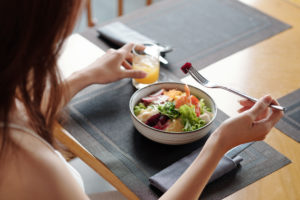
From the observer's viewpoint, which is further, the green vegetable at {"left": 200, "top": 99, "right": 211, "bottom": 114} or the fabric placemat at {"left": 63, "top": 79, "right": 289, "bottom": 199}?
the green vegetable at {"left": 200, "top": 99, "right": 211, "bottom": 114}

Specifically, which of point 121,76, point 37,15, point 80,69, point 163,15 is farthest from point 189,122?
point 163,15

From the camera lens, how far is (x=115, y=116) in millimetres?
1279

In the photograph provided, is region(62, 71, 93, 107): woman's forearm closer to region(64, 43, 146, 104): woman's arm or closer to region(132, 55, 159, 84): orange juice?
region(64, 43, 146, 104): woman's arm

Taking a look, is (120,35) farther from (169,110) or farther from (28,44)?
(28,44)

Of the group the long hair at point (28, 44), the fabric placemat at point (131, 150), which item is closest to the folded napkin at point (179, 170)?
the fabric placemat at point (131, 150)

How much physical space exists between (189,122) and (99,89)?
37 centimetres

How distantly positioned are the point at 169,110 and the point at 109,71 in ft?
0.93

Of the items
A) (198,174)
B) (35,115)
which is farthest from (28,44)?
(198,174)

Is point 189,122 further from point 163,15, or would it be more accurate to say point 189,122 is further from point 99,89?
point 163,15

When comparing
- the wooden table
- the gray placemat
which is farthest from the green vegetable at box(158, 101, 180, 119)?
the gray placemat

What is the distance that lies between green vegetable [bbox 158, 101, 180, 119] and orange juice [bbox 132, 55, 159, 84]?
212 mm

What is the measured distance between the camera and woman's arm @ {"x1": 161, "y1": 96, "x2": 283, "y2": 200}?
3.22ft

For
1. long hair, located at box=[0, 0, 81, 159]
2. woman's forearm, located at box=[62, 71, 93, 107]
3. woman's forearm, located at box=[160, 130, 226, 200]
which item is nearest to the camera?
long hair, located at box=[0, 0, 81, 159]

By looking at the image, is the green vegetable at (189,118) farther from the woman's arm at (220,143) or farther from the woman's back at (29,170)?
the woman's back at (29,170)
